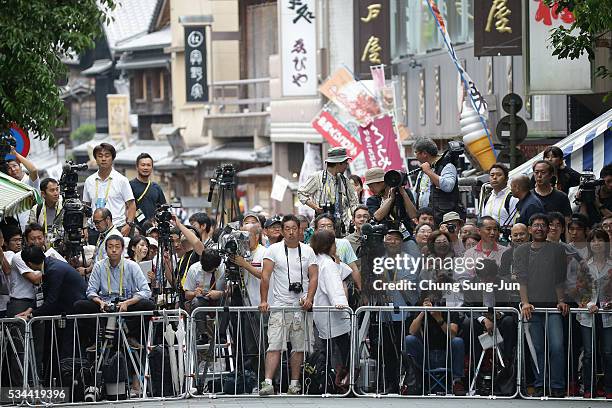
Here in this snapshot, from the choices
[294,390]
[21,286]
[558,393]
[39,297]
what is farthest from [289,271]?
[558,393]

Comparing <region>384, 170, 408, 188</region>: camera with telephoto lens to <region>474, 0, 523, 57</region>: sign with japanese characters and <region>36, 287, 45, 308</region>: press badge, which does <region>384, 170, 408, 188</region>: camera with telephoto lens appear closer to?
<region>36, 287, 45, 308</region>: press badge

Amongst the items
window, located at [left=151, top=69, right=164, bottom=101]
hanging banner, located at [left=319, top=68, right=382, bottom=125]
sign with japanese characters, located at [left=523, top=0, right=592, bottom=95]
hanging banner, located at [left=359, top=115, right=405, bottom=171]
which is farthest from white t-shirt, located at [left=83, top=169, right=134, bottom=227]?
window, located at [left=151, top=69, right=164, bottom=101]

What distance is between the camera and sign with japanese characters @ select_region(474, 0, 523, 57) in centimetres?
2484

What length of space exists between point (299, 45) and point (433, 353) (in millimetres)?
29832

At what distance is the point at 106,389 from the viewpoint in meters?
15.1

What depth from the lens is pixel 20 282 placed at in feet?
51.6

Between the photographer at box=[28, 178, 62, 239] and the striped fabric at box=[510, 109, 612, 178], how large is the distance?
537 cm

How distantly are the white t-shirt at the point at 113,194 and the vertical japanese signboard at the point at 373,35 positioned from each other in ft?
62.7

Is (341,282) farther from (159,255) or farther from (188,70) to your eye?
(188,70)

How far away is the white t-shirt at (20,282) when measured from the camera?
616 inches

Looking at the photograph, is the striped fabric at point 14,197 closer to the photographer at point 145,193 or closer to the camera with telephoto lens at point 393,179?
the photographer at point 145,193

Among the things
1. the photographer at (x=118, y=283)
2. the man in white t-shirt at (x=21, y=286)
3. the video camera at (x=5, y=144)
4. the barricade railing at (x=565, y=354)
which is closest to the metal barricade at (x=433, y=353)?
the barricade railing at (x=565, y=354)

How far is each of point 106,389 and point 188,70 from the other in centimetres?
4189

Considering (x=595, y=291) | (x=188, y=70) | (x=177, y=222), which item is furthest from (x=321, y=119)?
(x=188, y=70)
